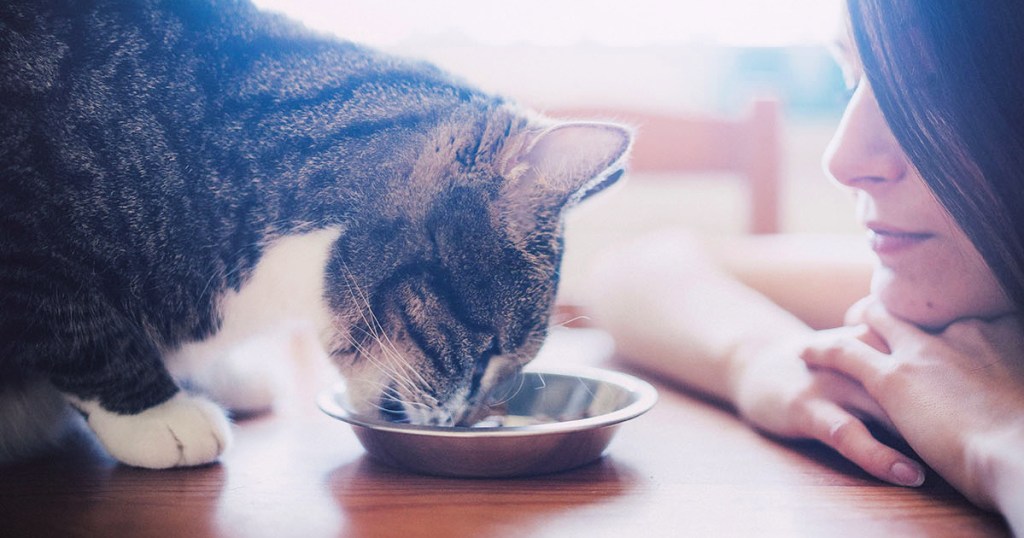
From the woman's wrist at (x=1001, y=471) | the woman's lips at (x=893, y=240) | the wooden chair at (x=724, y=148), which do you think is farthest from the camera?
the wooden chair at (x=724, y=148)

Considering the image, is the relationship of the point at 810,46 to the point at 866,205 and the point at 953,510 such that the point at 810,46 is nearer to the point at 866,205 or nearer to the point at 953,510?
the point at 866,205

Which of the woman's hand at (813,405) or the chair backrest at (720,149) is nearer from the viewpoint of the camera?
the woman's hand at (813,405)

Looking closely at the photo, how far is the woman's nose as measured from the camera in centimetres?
81

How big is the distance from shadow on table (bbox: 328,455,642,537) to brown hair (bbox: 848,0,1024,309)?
1.24 ft

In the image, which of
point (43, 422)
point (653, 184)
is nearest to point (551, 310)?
point (43, 422)

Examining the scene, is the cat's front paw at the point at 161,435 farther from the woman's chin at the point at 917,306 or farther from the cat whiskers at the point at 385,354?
the woman's chin at the point at 917,306

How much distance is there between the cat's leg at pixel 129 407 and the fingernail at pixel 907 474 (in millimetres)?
674

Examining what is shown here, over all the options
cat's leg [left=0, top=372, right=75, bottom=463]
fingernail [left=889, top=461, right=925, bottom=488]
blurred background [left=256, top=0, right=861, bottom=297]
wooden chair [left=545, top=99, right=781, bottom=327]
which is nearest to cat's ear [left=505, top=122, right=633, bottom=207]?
fingernail [left=889, top=461, right=925, bottom=488]

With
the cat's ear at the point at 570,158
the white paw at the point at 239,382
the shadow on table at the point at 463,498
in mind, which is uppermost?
the cat's ear at the point at 570,158

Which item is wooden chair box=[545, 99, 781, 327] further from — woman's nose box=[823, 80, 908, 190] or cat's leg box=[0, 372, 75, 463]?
cat's leg box=[0, 372, 75, 463]

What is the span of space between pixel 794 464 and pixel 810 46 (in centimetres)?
346

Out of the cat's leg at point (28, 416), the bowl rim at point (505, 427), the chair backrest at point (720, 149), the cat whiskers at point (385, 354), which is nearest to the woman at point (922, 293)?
the bowl rim at point (505, 427)

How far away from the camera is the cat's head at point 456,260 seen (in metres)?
0.90

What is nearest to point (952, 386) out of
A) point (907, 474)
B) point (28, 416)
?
point (907, 474)
